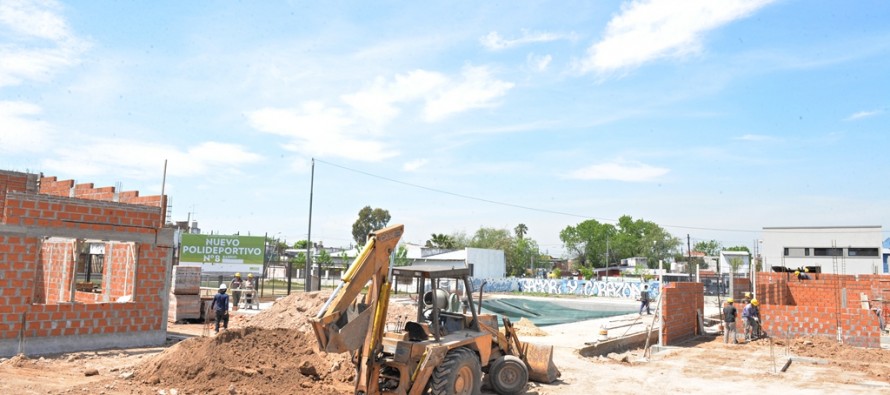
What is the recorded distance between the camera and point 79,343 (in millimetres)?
13977

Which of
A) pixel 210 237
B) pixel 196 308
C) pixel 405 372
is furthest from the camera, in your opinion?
pixel 210 237

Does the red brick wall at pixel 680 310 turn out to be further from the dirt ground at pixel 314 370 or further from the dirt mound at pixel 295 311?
the dirt mound at pixel 295 311

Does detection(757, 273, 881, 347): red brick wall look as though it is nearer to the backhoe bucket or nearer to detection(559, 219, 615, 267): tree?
the backhoe bucket

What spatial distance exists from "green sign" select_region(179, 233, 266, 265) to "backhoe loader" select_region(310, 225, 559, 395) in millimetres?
31178

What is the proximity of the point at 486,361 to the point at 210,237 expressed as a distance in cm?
3294

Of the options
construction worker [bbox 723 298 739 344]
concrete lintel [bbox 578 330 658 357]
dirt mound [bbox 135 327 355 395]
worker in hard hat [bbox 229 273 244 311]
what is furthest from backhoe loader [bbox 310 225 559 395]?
worker in hard hat [bbox 229 273 244 311]

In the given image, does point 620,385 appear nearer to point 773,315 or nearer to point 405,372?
point 405,372

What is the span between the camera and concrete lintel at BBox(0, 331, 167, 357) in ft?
42.3

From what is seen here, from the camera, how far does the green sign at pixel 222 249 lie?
1516 inches

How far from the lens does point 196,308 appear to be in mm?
21547

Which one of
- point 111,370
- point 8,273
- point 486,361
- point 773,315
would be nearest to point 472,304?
point 486,361

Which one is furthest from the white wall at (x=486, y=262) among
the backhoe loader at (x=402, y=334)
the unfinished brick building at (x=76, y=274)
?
the backhoe loader at (x=402, y=334)

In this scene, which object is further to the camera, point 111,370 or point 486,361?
point 111,370

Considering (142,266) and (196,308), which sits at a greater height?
(142,266)
